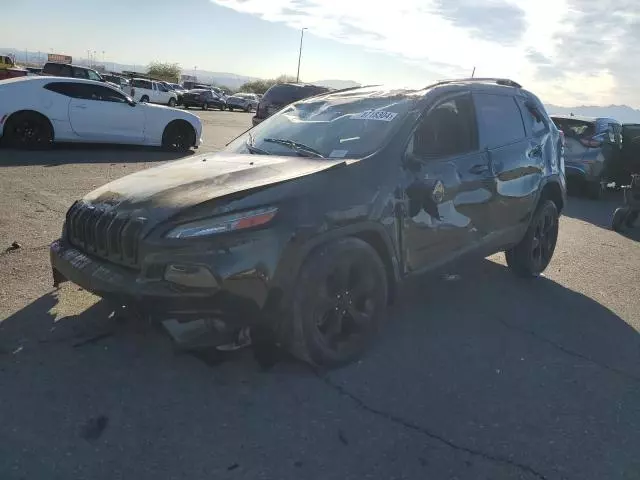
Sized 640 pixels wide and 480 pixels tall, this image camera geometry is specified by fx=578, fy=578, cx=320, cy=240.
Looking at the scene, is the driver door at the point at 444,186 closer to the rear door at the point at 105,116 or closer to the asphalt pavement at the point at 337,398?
the asphalt pavement at the point at 337,398

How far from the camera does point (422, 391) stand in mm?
3447

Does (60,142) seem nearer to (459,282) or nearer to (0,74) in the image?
(459,282)

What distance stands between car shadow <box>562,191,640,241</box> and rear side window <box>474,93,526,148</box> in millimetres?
3465

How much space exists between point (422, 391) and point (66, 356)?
217cm

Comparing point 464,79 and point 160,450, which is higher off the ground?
point 464,79

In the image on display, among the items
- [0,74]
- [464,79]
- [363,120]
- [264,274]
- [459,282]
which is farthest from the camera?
[0,74]

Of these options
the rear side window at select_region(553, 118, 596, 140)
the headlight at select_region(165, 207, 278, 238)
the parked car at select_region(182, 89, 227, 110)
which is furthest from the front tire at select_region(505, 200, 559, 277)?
the parked car at select_region(182, 89, 227, 110)

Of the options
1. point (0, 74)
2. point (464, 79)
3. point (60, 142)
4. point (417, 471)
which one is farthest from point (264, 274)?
point (0, 74)

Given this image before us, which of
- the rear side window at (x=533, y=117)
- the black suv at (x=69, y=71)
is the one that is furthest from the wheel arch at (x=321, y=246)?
the black suv at (x=69, y=71)

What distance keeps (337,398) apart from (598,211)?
932 cm

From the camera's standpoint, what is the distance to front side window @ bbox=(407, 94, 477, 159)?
13.6 feet

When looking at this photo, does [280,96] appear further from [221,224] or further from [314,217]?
[221,224]

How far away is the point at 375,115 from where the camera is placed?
4.22 meters

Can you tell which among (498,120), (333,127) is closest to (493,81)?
(498,120)
